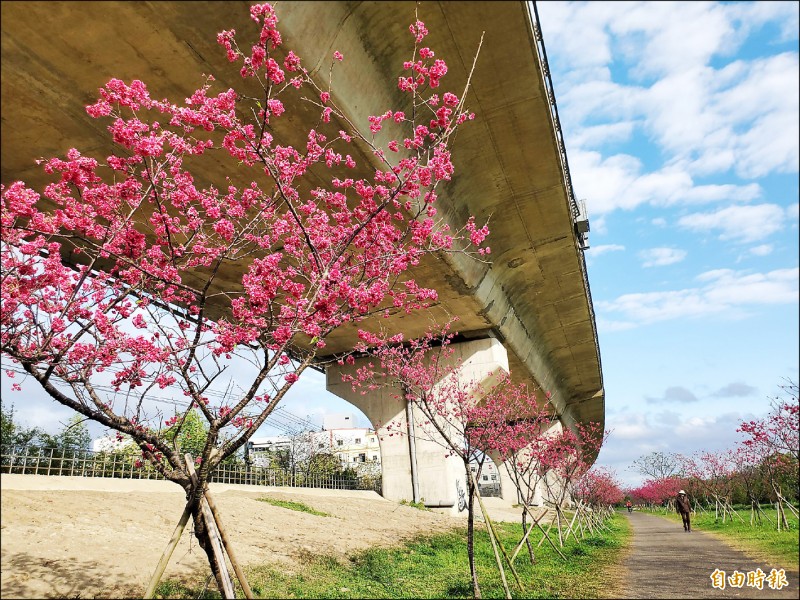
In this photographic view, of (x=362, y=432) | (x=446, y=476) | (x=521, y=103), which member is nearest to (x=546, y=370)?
(x=446, y=476)

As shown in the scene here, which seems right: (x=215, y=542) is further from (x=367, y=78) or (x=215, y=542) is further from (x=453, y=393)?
(x=453, y=393)

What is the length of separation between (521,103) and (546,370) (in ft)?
61.3

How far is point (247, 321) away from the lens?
6.05 metres

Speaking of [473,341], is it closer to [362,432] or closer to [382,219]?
[382,219]

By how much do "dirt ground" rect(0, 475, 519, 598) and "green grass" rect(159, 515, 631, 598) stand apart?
620 mm

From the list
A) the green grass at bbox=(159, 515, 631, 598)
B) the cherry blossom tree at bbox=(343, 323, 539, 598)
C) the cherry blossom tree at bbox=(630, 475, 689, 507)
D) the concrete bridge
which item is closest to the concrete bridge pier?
the cherry blossom tree at bbox=(343, 323, 539, 598)

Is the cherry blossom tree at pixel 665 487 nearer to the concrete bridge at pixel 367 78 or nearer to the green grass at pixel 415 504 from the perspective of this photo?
the green grass at pixel 415 504

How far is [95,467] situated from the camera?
57.0 ft

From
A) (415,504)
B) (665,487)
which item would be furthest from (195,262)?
(665,487)

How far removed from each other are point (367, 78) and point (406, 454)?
17.5 meters

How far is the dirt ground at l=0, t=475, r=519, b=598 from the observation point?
659cm

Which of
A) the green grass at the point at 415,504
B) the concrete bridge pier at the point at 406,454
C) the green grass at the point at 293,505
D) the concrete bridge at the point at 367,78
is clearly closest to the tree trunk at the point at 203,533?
the concrete bridge at the point at 367,78

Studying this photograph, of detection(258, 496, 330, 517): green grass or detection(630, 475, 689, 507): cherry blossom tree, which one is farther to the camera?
detection(630, 475, 689, 507): cherry blossom tree

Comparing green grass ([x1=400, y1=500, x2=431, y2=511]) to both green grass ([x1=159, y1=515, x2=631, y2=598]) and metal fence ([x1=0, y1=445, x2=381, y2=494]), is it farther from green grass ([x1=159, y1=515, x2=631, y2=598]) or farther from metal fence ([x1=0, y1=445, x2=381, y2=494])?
green grass ([x1=159, y1=515, x2=631, y2=598])
